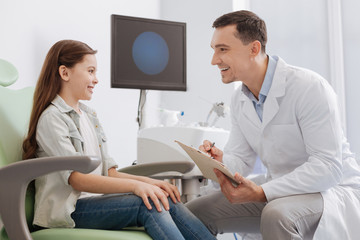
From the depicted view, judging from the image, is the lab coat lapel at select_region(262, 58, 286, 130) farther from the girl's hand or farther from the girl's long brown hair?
the girl's long brown hair

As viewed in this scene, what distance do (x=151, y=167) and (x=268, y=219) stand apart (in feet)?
1.55

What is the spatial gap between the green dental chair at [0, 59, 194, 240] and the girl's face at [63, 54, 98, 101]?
144 mm

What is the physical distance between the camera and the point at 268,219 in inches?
51.5

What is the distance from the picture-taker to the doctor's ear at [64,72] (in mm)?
1394

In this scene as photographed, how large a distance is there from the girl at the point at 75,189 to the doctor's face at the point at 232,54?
57 centimetres

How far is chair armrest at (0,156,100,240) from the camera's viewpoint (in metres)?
0.98

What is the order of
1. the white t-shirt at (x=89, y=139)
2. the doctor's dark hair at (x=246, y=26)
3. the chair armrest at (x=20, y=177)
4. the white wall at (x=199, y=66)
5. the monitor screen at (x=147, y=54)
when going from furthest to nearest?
1. the white wall at (x=199, y=66)
2. the monitor screen at (x=147, y=54)
3. the doctor's dark hair at (x=246, y=26)
4. the white t-shirt at (x=89, y=139)
5. the chair armrest at (x=20, y=177)

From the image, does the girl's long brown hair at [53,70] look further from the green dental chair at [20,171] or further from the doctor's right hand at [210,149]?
the doctor's right hand at [210,149]

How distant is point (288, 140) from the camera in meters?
1.55

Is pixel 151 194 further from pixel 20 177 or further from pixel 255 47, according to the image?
pixel 255 47

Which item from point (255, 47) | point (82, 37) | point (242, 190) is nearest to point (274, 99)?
point (255, 47)

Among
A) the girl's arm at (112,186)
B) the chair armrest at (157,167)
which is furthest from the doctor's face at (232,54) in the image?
the girl's arm at (112,186)

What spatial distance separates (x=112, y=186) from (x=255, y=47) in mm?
811

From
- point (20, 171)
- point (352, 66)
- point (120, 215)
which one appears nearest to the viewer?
point (20, 171)
